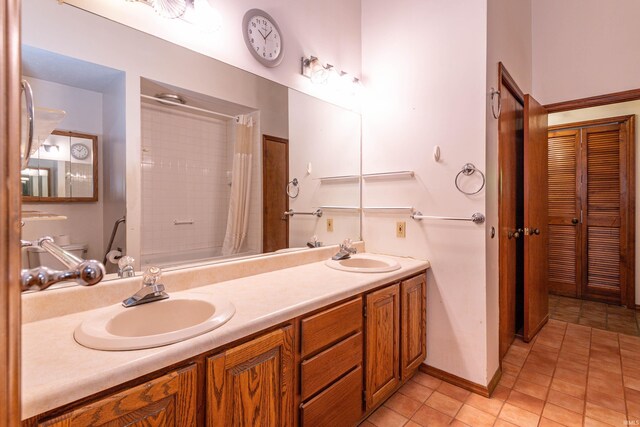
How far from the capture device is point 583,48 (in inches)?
98.4

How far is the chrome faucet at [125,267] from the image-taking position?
1248mm

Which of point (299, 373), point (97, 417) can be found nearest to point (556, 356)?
point (299, 373)

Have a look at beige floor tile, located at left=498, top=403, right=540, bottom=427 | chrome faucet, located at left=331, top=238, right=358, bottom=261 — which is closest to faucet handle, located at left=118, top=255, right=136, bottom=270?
chrome faucet, located at left=331, top=238, right=358, bottom=261

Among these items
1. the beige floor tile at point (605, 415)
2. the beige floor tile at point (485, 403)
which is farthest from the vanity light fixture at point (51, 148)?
the beige floor tile at point (605, 415)

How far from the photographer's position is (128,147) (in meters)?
1.28

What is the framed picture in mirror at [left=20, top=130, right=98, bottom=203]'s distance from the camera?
42.1 inches

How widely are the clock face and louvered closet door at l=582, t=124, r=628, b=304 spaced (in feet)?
14.2

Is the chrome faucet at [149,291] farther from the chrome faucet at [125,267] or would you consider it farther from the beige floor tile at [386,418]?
the beige floor tile at [386,418]

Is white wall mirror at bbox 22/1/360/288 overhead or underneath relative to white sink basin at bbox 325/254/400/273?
overhead

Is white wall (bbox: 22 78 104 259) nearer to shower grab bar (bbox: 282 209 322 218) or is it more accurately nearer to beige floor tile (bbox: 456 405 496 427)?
shower grab bar (bbox: 282 209 322 218)

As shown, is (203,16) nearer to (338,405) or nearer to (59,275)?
(59,275)

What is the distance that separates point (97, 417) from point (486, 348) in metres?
1.88

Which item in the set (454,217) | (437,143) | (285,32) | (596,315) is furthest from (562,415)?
(285,32)

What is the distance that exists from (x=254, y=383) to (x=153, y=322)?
0.47m
